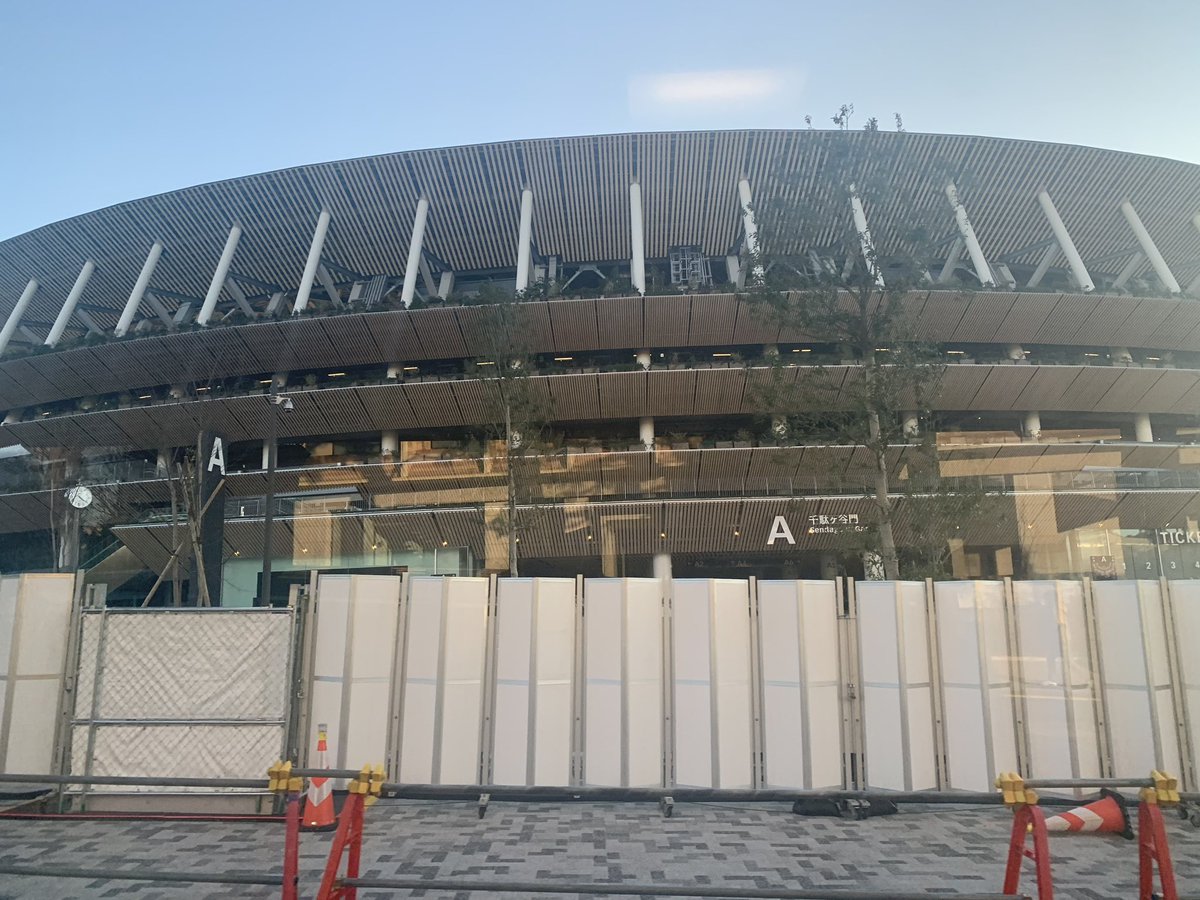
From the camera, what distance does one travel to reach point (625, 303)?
24969 millimetres

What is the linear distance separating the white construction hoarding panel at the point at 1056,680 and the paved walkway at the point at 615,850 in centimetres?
71

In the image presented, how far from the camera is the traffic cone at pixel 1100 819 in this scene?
224 inches

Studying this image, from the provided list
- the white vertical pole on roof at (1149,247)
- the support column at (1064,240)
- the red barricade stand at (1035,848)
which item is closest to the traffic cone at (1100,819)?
the red barricade stand at (1035,848)

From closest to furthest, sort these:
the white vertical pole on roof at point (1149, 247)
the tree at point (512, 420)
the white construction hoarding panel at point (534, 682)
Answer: the white construction hoarding panel at point (534, 682), the tree at point (512, 420), the white vertical pole on roof at point (1149, 247)

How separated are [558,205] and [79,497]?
19.1 m

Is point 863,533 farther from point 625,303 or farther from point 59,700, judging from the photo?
point 625,303

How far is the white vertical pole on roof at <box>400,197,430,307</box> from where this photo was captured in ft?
87.8

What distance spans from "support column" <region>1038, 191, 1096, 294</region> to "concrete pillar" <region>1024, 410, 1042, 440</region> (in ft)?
14.6

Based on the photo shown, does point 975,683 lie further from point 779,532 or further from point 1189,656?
point 779,532

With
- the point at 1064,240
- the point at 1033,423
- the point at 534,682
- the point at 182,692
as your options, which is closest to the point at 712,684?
the point at 534,682

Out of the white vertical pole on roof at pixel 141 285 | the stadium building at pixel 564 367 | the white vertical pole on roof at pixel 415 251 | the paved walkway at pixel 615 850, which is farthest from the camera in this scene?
the white vertical pole on roof at pixel 141 285

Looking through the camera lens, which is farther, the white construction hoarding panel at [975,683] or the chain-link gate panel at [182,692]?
the white construction hoarding panel at [975,683]

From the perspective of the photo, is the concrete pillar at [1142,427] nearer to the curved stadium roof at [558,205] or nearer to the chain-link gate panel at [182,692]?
the curved stadium roof at [558,205]

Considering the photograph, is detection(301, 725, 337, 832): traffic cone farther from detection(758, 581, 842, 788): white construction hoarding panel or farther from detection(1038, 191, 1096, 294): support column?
detection(1038, 191, 1096, 294): support column
